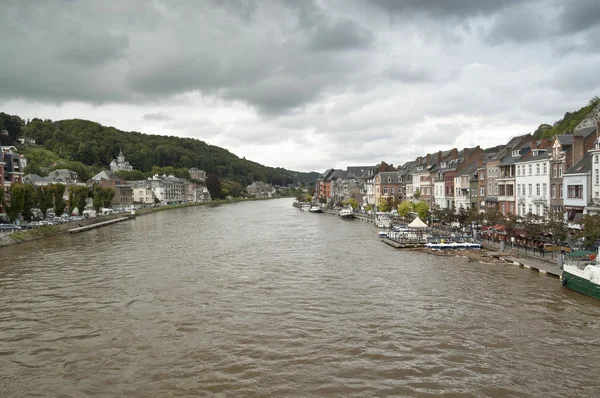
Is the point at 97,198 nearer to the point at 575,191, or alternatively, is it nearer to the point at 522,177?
the point at 522,177

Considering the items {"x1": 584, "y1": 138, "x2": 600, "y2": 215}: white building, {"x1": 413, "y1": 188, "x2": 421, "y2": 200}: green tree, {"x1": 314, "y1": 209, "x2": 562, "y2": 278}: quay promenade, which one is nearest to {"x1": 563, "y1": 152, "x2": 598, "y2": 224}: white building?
{"x1": 584, "y1": 138, "x2": 600, "y2": 215}: white building

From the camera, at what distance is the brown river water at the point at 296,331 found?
575 inches

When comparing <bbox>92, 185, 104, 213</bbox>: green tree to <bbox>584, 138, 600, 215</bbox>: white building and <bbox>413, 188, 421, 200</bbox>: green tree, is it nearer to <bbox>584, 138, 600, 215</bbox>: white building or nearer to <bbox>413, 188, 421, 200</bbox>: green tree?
<bbox>413, 188, 421, 200</bbox>: green tree

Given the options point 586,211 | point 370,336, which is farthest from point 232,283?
point 586,211

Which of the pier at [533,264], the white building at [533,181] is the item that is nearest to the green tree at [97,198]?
the white building at [533,181]

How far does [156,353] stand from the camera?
55.9ft

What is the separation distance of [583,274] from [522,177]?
27.7 meters

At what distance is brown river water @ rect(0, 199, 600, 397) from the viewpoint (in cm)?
1459

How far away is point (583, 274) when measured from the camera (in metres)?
23.2

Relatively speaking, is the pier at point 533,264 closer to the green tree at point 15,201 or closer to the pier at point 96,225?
the pier at point 96,225

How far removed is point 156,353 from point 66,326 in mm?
6213

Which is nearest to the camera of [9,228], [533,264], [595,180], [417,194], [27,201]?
[533,264]

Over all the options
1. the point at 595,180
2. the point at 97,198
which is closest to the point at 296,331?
the point at 595,180

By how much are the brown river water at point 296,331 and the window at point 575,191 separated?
1358 centimetres
